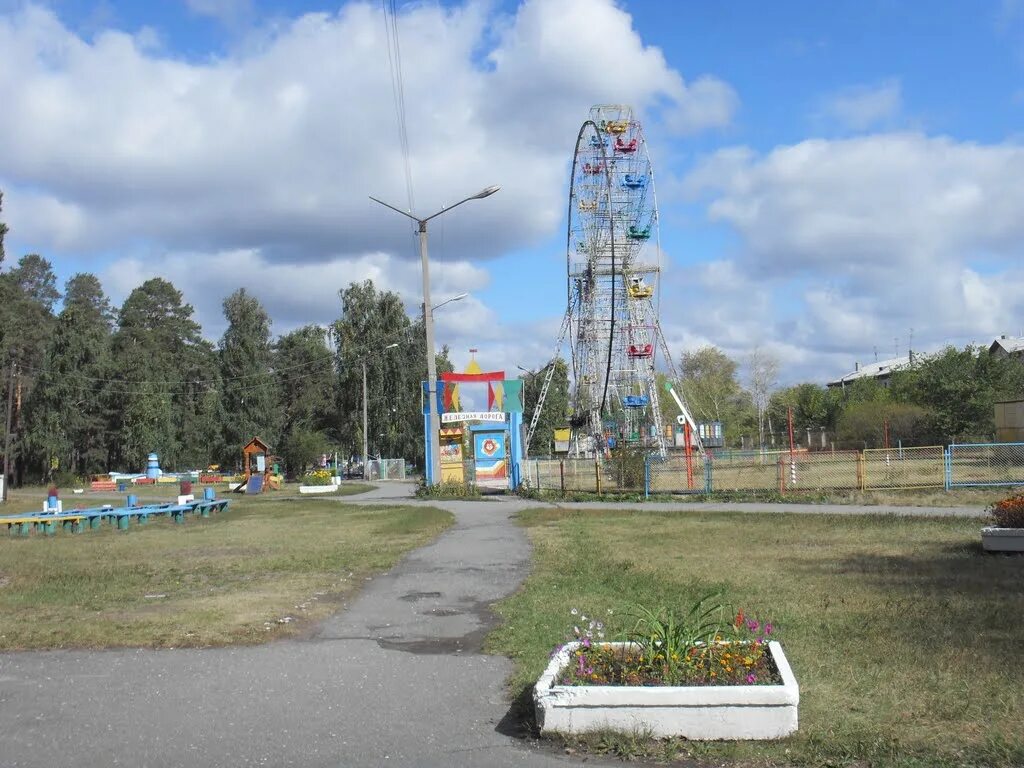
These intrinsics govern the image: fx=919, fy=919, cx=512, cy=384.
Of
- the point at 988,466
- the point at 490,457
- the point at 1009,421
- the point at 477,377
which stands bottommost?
the point at 988,466

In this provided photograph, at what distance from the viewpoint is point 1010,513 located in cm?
1377

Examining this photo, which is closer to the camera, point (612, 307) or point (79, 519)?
point (79, 519)

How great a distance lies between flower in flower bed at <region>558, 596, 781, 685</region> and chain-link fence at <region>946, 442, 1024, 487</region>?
21.5m

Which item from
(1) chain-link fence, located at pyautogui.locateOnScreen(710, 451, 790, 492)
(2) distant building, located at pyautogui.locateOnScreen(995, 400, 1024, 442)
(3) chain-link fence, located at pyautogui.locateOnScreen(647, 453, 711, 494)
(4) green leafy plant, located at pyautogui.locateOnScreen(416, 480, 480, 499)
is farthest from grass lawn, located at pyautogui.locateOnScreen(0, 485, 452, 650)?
(2) distant building, located at pyautogui.locateOnScreen(995, 400, 1024, 442)

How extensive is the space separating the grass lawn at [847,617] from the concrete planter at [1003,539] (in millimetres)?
273

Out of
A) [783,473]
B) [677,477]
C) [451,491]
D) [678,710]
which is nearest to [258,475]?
[451,491]

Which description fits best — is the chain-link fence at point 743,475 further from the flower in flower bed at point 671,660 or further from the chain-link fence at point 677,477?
the flower in flower bed at point 671,660

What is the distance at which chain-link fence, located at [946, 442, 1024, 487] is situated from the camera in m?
26.0

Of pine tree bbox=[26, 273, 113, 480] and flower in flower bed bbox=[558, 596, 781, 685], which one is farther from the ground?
pine tree bbox=[26, 273, 113, 480]

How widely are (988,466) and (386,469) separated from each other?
4188cm

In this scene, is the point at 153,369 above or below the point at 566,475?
above

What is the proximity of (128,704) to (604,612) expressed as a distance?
465 centimetres

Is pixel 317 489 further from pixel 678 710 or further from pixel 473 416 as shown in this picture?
pixel 678 710

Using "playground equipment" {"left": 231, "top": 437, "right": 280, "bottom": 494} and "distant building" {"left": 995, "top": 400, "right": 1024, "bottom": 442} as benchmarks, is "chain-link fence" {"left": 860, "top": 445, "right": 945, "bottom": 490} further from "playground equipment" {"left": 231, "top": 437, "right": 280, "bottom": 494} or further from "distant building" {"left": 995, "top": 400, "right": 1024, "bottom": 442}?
"playground equipment" {"left": 231, "top": 437, "right": 280, "bottom": 494}
